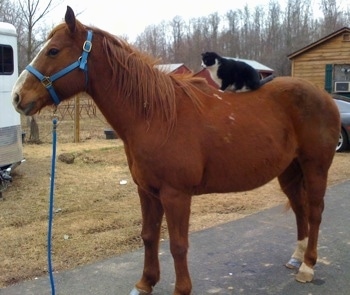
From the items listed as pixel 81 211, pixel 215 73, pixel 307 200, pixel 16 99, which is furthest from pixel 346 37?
pixel 16 99

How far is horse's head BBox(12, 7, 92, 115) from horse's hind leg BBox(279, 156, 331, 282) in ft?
6.57

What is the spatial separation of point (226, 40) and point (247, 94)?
192 feet

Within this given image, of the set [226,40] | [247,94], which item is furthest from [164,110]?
[226,40]

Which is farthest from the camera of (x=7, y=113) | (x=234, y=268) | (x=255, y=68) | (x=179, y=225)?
(x=7, y=113)

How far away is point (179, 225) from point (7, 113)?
5.47 m

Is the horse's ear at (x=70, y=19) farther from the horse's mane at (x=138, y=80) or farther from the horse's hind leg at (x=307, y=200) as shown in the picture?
the horse's hind leg at (x=307, y=200)

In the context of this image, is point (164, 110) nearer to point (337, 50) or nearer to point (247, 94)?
point (247, 94)

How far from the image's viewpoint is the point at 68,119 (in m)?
21.1

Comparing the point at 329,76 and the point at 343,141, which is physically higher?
the point at 329,76

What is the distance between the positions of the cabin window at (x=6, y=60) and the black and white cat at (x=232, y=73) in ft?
16.6

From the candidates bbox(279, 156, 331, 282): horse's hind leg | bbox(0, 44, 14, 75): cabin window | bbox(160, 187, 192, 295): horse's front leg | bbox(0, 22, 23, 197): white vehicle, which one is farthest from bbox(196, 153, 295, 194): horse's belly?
bbox(0, 44, 14, 75): cabin window

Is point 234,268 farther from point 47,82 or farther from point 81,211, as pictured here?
point 81,211

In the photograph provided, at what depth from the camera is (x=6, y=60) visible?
7410 millimetres

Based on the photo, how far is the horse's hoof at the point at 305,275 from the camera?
3514mm
